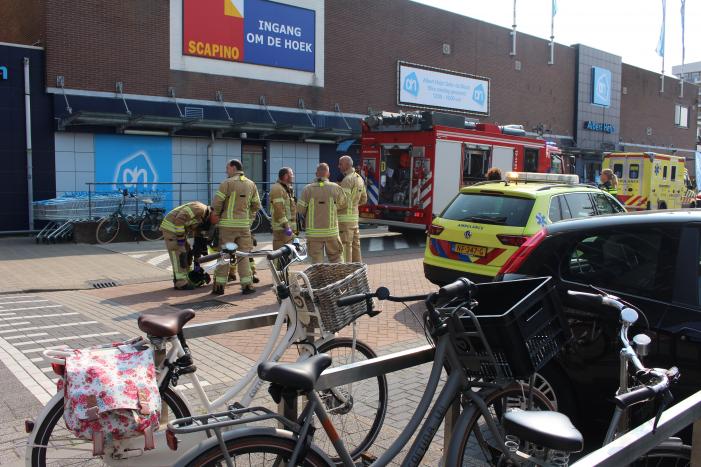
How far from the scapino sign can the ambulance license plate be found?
44.6 ft

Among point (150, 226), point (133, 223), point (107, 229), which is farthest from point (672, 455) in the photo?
point (150, 226)

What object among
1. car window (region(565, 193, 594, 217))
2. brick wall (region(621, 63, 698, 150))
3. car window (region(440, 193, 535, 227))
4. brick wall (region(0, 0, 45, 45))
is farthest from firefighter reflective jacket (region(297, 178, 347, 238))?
brick wall (region(621, 63, 698, 150))

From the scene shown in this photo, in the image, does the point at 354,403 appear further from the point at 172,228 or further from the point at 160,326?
the point at 172,228

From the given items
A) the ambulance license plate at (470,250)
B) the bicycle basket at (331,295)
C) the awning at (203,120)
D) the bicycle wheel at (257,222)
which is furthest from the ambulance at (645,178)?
the bicycle basket at (331,295)

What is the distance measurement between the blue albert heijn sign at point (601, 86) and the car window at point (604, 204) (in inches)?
1163

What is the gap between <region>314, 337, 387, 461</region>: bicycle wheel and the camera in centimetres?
378

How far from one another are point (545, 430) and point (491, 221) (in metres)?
6.14

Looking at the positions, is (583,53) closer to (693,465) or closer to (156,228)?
(156,228)

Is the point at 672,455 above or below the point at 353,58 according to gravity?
below

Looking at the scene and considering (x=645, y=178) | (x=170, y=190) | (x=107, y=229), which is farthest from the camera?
(x=645, y=178)

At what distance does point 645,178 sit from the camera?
2189cm

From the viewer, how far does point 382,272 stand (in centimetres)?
1198

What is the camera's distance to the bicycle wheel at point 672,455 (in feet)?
8.56

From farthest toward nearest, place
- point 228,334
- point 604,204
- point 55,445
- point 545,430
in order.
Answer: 1. point 604,204
2. point 228,334
3. point 55,445
4. point 545,430
